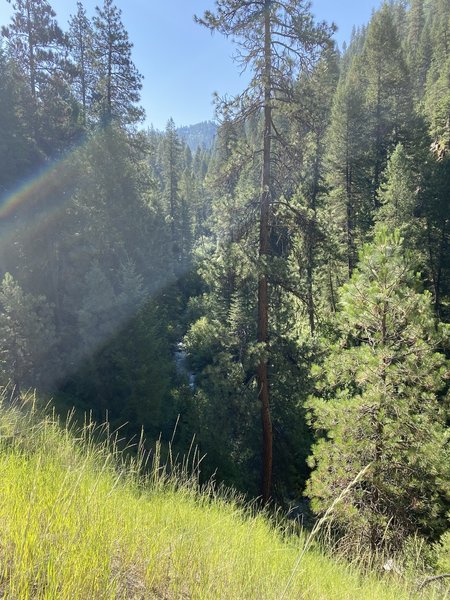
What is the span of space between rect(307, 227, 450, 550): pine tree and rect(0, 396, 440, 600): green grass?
2914 millimetres

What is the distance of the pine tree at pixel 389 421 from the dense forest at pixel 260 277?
4 centimetres

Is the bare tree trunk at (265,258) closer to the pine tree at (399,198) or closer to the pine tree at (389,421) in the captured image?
the pine tree at (389,421)

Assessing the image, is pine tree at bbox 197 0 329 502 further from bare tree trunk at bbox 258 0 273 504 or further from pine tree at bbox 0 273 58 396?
pine tree at bbox 0 273 58 396

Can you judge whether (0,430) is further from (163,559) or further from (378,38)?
(378,38)

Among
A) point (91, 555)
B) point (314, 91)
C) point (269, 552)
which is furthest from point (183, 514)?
point (314, 91)

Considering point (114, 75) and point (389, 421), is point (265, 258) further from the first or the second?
point (114, 75)

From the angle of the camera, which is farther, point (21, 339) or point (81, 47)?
point (81, 47)

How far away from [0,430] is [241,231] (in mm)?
7015

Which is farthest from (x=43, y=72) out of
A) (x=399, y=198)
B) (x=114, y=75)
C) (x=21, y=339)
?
(x=399, y=198)

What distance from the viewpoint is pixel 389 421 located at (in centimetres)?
590

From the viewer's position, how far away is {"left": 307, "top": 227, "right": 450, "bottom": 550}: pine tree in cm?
584

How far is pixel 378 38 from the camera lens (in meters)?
26.2

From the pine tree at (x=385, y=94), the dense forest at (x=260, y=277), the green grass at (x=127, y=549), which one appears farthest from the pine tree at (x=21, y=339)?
the pine tree at (x=385, y=94)

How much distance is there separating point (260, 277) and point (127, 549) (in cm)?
752
